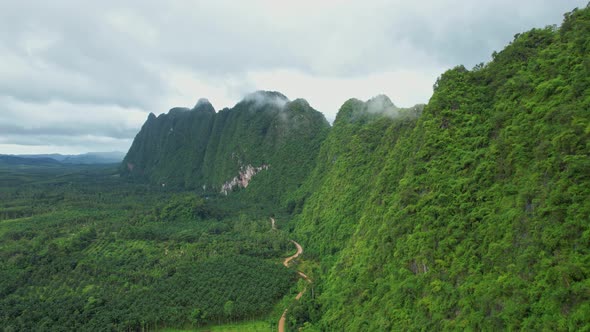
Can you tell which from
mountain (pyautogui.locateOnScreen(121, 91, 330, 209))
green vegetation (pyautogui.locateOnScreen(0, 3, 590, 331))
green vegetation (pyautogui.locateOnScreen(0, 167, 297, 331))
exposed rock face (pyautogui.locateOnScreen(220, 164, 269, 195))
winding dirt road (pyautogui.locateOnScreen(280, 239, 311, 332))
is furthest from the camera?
exposed rock face (pyautogui.locateOnScreen(220, 164, 269, 195))

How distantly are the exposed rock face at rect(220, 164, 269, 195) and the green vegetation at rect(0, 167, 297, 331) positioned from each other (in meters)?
23.8

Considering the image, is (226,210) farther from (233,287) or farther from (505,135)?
(505,135)

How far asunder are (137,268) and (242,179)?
5489 centimetres

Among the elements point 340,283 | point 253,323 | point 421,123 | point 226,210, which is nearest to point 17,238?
point 226,210

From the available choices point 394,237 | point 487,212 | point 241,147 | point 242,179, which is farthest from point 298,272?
point 241,147

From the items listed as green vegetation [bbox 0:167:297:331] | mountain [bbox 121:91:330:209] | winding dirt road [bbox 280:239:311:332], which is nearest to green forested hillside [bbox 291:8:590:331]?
winding dirt road [bbox 280:239:311:332]

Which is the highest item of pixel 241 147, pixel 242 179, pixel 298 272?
pixel 241 147

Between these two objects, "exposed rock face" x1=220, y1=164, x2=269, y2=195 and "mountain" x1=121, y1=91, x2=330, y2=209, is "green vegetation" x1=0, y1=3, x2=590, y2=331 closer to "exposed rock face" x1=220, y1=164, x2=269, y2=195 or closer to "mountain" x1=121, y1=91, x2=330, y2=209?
"mountain" x1=121, y1=91, x2=330, y2=209

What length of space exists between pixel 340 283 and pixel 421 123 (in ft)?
57.6

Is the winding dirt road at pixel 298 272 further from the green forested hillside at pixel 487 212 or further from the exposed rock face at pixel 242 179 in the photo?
the exposed rock face at pixel 242 179

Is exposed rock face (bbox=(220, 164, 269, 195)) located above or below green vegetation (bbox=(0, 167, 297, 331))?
above

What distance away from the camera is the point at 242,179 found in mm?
96500

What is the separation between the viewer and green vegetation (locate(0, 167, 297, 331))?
32.1 m

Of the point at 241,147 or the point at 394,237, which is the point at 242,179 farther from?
the point at 394,237
